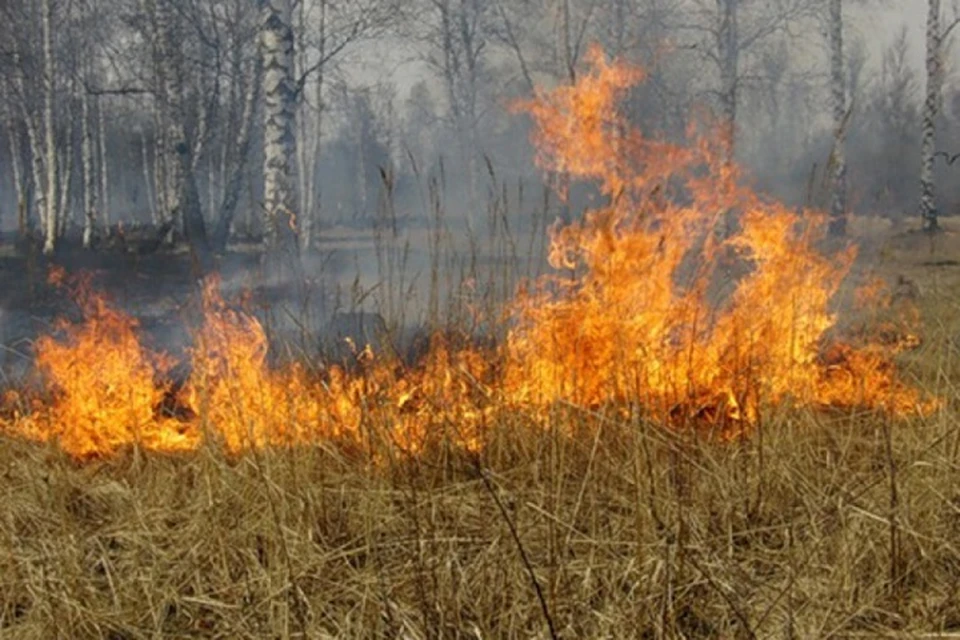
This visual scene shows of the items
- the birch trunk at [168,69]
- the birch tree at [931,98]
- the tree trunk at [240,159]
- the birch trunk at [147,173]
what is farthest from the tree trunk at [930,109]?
the birch trunk at [147,173]

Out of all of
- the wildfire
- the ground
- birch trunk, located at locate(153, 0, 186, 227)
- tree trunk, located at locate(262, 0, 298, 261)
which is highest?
birch trunk, located at locate(153, 0, 186, 227)

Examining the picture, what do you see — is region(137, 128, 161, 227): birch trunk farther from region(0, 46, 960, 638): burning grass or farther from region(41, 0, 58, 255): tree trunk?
region(0, 46, 960, 638): burning grass

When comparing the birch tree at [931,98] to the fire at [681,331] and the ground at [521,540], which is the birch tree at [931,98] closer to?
the fire at [681,331]

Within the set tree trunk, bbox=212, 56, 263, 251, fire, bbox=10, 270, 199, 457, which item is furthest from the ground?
tree trunk, bbox=212, 56, 263, 251

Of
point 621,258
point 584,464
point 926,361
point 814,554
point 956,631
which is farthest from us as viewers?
point 621,258

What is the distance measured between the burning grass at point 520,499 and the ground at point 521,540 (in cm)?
1

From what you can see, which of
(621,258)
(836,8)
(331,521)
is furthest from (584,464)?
(836,8)

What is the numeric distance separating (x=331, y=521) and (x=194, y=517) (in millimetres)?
517

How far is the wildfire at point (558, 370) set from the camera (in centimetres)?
336

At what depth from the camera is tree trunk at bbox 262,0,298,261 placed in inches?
322

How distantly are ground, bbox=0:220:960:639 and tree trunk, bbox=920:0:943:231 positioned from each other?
49.6 feet

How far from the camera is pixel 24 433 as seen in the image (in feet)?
13.1

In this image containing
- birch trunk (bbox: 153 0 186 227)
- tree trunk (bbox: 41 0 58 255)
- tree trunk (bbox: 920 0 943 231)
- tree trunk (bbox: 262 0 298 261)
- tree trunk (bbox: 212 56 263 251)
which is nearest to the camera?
tree trunk (bbox: 262 0 298 261)

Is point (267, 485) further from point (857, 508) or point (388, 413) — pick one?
point (857, 508)
